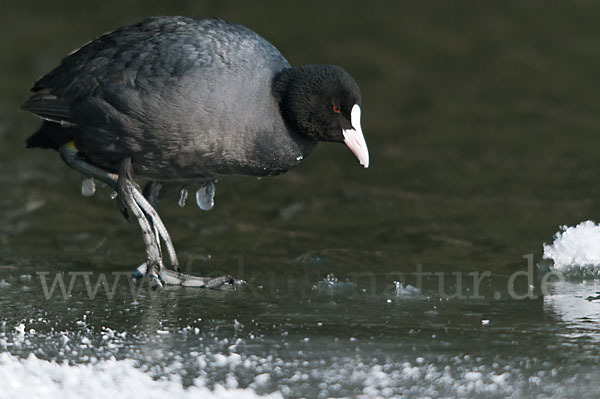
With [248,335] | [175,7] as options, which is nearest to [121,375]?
[248,335]

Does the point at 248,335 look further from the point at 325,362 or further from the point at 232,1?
the point at 232,1

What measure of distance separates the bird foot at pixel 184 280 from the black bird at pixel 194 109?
12 millimetres

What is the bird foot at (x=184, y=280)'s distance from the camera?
4.84m

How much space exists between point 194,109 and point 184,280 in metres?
0.87

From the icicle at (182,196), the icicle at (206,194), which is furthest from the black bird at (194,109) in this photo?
the icicle at (182,196)

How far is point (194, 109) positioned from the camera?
472 cm

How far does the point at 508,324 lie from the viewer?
163 inches

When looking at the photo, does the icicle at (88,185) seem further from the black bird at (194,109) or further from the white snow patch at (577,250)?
the white snow patch at (577,250)

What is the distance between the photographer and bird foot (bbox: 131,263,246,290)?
15.9ft

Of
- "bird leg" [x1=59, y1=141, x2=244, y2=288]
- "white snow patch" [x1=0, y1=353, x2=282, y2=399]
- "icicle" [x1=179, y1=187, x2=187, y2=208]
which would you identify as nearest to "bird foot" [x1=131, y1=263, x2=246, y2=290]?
"bird leg" [x1=59, y1=141, x2=244, y2=288]

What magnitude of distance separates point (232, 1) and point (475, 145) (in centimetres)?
447

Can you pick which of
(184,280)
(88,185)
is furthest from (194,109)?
(88,185)

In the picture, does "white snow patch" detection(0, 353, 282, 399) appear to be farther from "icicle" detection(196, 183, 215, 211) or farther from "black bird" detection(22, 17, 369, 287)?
"icicle" detection(196, 183, 215, 211)

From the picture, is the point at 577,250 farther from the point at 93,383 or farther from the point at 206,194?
the point at 93,383
